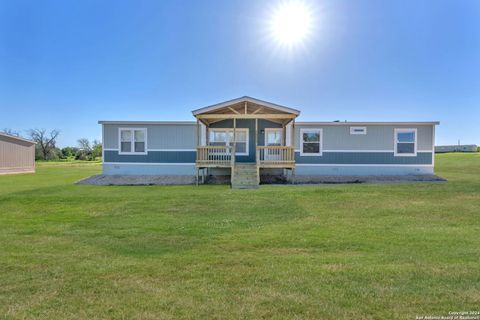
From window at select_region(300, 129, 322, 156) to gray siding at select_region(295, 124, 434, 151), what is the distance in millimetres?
232

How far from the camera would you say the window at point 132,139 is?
1741 centimetres

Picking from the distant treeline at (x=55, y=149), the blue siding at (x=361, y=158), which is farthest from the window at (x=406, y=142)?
the distant treeline at (x=55, y=149)

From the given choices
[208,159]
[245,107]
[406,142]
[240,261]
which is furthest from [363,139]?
[240,261]

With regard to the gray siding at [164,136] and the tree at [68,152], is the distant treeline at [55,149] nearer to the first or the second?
the tree at [68,152]

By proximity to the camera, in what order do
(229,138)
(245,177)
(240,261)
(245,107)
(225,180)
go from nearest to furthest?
(240,261)
(245,177)
(245,107)
(225,180)
(229,138)

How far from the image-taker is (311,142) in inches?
688

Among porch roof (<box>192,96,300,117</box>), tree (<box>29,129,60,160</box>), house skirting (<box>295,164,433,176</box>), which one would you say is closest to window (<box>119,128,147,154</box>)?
porch roof (<box>192,96,300,117</box>)

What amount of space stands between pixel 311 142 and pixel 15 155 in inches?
913

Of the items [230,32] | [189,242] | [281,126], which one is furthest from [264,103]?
[189,242]

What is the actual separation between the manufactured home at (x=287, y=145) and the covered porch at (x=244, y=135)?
2.3 inches

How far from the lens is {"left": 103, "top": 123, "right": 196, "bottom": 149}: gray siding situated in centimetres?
1733

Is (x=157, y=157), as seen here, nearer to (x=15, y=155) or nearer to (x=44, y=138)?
(x=15, y=155)

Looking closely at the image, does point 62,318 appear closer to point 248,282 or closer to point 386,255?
point 248,282

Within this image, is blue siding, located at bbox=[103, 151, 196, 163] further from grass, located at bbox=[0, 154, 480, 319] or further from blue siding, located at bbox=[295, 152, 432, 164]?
grass, located at bbox=[0, 154, 480, 319]
